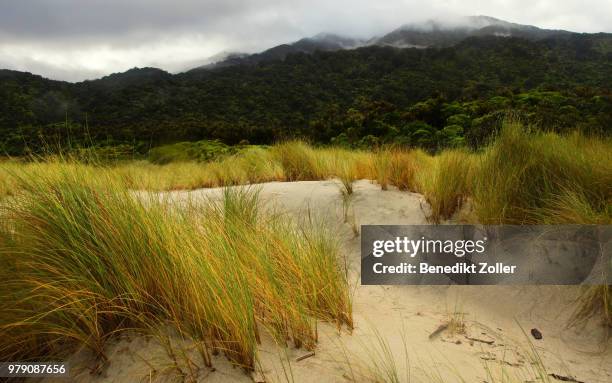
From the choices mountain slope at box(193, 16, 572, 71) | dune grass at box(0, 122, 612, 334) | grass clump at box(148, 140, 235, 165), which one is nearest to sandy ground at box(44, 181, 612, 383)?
dune grass at box(0, 122, 612, 334)

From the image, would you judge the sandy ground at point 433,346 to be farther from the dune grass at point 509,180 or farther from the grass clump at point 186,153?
the grass clump at point 186,153

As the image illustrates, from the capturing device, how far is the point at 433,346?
7.18ft

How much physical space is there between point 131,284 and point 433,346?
1619 millimetres

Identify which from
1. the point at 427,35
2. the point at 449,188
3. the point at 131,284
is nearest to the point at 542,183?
the point at 449,188

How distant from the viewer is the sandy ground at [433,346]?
5.57 ft

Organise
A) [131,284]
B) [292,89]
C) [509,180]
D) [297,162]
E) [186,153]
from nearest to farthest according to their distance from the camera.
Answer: [131,284] < [509,180] < [297,162] < [186,153] < [292,89]

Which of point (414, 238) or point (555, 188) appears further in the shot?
point (414, 238)

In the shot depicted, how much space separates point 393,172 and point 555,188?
6.44 feet

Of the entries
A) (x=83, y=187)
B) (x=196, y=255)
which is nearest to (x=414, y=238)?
(x=196, y=255)

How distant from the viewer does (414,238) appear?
12.5 ft

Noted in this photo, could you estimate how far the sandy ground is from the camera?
5.57 ft

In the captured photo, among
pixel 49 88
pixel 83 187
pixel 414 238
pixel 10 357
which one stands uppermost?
pixel 49 88

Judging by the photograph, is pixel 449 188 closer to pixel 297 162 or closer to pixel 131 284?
pixel 131 284

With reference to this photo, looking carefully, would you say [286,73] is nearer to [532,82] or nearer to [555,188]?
[532,82]
